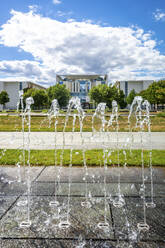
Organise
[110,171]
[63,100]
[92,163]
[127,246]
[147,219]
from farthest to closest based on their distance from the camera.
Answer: [63,100] < [92,163] < [110,171] < [147,219] < [127,246]

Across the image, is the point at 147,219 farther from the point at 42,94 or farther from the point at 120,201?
the point at 42,94

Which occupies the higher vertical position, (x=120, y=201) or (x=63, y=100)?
(x=63, y=100)

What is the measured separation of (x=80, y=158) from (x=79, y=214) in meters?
3.08

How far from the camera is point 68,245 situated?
82.7 inches

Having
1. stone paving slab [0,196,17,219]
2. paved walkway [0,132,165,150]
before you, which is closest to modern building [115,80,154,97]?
paved walkway [0,132,165,150]

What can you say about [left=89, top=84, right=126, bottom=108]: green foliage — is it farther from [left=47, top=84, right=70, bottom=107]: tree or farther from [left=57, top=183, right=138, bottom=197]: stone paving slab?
[left=57, top=183, right=138, bottom=197]: stone paving slab

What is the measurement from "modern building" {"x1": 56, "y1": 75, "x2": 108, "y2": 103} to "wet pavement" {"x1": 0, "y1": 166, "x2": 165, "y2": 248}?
85.9m

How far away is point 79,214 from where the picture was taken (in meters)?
2.73

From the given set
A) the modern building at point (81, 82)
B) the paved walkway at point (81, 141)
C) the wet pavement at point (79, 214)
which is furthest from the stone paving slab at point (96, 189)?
the modern building at point (81, 82)

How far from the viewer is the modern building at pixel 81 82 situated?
9029 centimetres

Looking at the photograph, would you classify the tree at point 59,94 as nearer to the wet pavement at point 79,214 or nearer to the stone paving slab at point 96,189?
the wet pavement at point 79,214

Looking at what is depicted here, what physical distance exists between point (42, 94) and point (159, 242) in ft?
150

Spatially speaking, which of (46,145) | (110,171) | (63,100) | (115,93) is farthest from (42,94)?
(110,171)

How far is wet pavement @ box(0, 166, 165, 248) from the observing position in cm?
219
